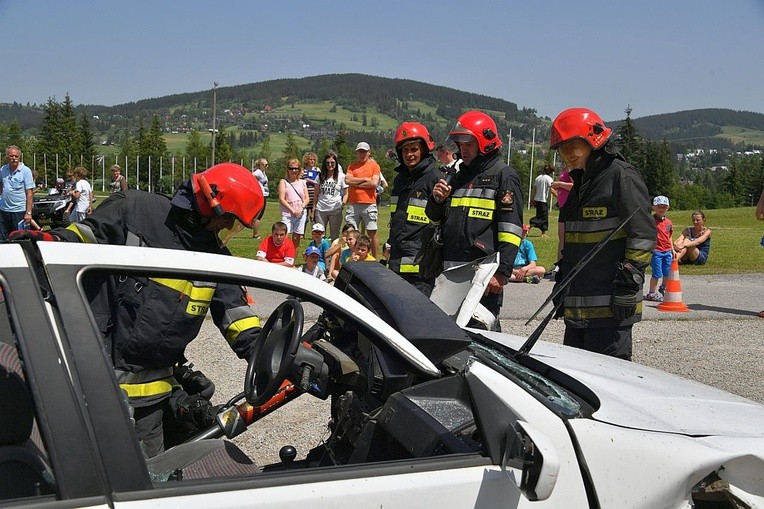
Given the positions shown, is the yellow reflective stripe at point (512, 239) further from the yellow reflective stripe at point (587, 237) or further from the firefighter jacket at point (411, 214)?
the firefighter jacket at point (411, 214)

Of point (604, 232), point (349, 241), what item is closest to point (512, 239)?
point (604, 232)

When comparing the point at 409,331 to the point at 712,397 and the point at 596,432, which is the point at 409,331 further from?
the point at 712,397

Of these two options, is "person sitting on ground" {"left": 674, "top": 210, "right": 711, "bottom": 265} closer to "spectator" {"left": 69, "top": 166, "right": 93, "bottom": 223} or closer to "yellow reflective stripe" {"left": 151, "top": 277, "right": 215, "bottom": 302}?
"yellow reflective stripe" {"left": 151, "top": 277, "right": 215, "bottom": 302}

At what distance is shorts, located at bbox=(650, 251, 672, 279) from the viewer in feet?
31.9

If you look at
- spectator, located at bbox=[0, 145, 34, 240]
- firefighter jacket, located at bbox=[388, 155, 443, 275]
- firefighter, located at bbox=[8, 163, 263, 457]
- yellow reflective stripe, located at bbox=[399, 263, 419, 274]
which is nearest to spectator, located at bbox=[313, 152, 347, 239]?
spectator, located at bbox=[0, 145, 34, 240]

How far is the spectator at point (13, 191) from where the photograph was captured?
1297 centimetres

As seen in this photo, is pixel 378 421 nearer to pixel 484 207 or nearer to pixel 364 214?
pixel 484 207

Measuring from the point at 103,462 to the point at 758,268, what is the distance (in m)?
14.1

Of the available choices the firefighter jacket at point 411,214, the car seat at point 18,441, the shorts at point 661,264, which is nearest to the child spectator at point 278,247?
the firefighter jacket at point 411,214

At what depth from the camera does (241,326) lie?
3.15 m

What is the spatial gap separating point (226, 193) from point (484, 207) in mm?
2314

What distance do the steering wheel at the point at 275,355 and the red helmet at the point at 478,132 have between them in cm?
→ 268

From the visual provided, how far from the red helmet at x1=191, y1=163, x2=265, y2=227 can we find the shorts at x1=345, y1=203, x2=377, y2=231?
765cm

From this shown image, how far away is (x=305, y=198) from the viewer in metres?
12.8
